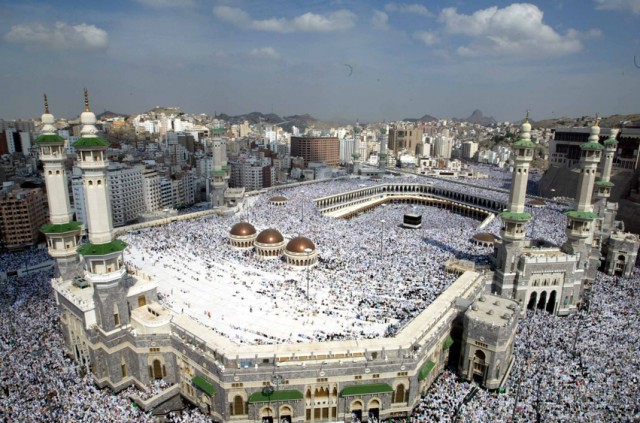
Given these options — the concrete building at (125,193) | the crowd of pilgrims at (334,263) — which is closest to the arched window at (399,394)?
the crowd of pilgrims at (334,263)

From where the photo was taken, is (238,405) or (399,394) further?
(399,394)

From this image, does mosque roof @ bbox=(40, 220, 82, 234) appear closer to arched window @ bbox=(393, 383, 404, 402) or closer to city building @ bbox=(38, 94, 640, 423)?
city building @ bbox=(38, 94, 640, 423)

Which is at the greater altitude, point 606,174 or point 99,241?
point 606,174

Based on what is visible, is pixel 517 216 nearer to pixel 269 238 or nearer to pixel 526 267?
pixel 526 267

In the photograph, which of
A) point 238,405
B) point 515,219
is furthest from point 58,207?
point 515,219

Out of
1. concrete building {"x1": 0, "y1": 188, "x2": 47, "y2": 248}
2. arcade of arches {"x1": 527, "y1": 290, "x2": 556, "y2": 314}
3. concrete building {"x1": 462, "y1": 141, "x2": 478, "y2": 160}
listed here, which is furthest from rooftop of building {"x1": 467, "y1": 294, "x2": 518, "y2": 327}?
concrete building {"x1": 462, "y1": 141, "x2": 478, "y2": 160}

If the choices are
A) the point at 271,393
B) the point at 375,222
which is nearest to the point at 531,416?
the point at 271,393
